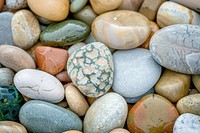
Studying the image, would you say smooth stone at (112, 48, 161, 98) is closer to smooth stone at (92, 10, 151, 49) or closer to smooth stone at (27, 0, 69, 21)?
smooth stone at (92, 10, 151, 49)

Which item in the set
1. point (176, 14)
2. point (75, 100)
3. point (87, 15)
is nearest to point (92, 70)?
point (75, 100)

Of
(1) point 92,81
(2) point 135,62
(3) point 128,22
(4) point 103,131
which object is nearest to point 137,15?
(3) point 128,22

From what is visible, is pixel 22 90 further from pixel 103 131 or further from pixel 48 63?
pixel 103 131

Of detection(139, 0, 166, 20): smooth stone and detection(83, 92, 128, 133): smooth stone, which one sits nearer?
detection(83, 92, 128, 133): smooth stone

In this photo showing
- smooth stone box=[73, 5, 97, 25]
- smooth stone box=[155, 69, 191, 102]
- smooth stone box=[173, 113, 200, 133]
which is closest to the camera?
smooth stone box=[173, 113, 200, 133]

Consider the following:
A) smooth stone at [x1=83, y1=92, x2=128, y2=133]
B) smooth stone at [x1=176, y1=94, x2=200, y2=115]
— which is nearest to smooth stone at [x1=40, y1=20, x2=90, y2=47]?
smooth stone at [x1=83, y1=92, x2=128, y2=133]

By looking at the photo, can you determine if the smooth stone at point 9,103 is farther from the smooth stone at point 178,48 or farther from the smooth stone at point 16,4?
the smooth stone at point 178,48

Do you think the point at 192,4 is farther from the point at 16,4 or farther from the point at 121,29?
the point at 16,4
